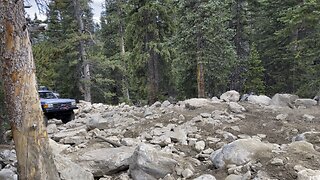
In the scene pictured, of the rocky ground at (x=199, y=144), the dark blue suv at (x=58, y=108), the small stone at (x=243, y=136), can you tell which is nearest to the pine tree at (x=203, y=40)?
the rocky ground at (x=199, y=144)

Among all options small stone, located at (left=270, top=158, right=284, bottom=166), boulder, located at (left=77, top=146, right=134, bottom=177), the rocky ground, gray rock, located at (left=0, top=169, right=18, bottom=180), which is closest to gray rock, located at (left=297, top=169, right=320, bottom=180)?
the rocky ground

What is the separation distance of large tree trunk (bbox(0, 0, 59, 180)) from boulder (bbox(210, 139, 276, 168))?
2.85 m

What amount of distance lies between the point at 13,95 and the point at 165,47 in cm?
1223

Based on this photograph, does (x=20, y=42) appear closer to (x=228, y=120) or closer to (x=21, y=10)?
(x=21, y=10)

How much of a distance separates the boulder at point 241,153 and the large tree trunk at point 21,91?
9.35ft

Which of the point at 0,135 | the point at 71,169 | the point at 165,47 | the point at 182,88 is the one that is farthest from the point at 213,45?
the point at 71,169

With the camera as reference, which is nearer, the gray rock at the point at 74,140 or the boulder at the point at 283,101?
the gray rock at the point at 74,140

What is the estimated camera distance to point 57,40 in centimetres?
2219

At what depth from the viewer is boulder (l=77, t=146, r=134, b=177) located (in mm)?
5863

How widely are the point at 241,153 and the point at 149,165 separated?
158 cm

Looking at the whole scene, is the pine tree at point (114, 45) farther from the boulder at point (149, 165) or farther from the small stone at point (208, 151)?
the boulder at point (149, 165)

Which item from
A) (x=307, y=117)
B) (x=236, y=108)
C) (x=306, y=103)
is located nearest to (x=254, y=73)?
(x=306, y=103)

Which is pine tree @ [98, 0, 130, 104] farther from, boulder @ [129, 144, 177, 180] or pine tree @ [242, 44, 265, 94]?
boulder @ [129, 144, 177, 180]

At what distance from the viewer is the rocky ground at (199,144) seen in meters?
4.94
